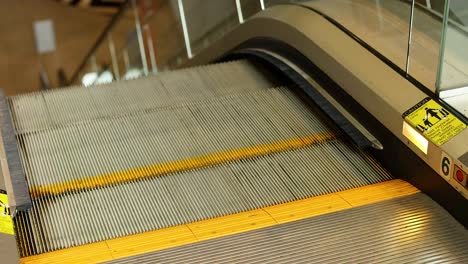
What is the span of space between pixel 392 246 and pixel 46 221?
1.56 metres

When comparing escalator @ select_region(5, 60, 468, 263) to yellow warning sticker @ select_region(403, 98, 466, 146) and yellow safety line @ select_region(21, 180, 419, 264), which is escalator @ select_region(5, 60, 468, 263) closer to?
yellow safety line @ select_region(21, 180, 419, 264)

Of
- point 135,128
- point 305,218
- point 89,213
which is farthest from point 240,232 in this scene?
point 135,128

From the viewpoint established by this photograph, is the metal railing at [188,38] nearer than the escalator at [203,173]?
No

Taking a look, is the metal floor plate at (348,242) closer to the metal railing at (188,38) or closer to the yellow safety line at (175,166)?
the metal railing at (188,38)

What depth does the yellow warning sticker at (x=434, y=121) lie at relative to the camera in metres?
3.10

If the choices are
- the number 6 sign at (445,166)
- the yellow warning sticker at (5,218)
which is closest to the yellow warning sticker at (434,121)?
the number 6 sign at (445,166)

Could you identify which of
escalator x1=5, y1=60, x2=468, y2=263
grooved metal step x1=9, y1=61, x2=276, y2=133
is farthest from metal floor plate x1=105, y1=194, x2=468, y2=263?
grooved metal step x1=9, y1=61, x2=276, y2=133

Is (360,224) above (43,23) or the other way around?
above

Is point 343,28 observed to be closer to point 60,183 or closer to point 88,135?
point 88,135

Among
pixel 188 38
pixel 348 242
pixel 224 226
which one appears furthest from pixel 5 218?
pixel 188 38

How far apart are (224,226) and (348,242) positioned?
55cm

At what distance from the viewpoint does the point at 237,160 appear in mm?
3740

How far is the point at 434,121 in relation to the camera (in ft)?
10.5

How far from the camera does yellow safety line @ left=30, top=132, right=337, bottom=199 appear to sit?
3.48 meters
